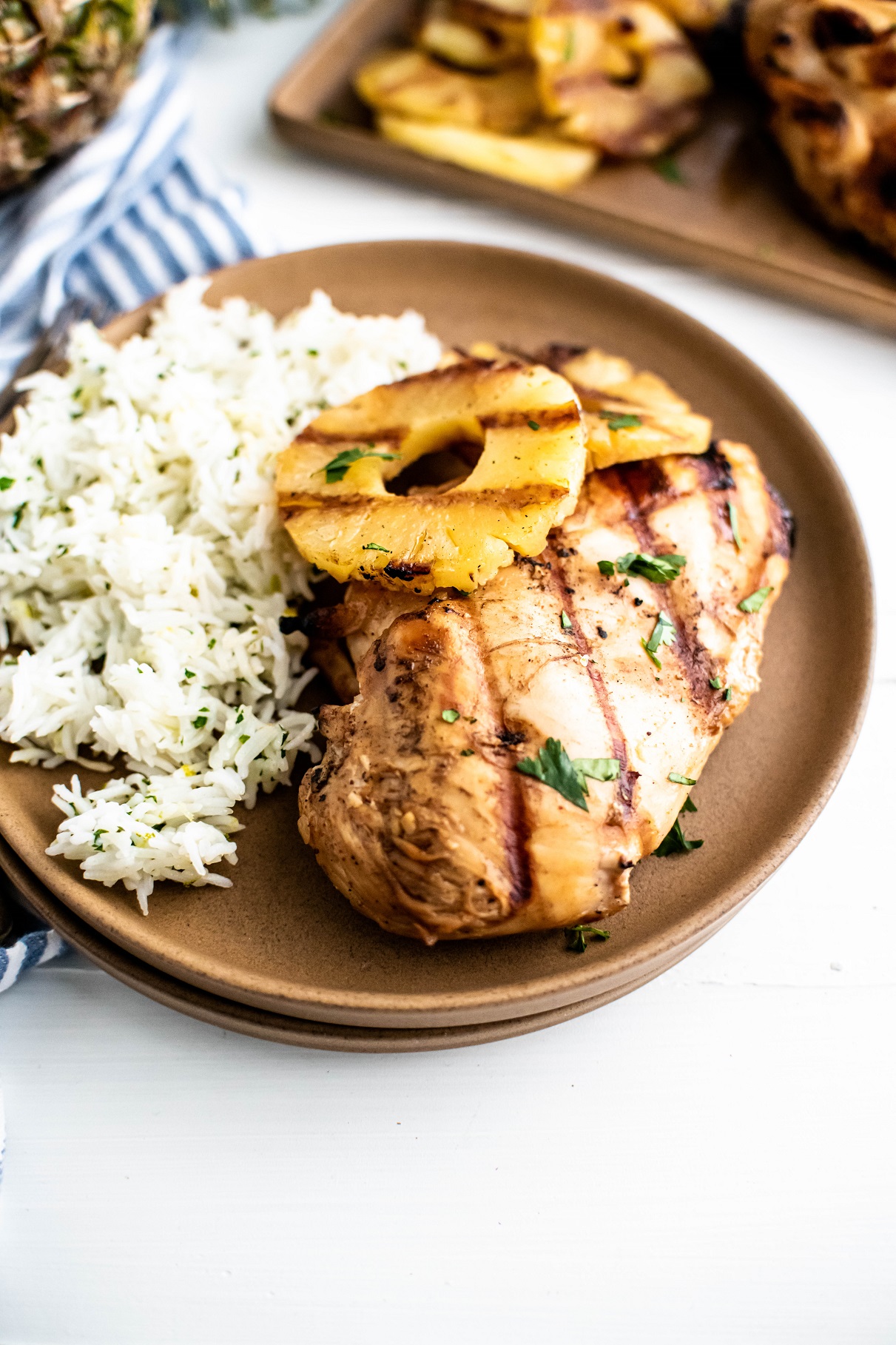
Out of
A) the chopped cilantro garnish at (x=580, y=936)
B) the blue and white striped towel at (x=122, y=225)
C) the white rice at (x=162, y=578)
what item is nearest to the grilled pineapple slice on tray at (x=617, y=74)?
the blue and white striped towel at (x=122, y=225)

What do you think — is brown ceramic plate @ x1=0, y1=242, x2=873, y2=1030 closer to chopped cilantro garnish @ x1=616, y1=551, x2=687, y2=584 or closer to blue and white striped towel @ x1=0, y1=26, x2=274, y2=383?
chopped cilantro garnish @ x1=616, y1=551, x2=687, y2=584

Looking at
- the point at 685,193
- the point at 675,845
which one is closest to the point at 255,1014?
the point at 675,845

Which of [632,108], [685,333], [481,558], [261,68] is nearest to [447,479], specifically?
[481,558]

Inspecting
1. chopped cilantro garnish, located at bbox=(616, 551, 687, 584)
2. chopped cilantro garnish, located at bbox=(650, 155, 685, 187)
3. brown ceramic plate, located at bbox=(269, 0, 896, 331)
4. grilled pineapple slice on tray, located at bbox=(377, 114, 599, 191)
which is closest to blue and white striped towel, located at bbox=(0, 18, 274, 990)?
brown ceramic plate, located at bbox=(269, 0, 896, 331)

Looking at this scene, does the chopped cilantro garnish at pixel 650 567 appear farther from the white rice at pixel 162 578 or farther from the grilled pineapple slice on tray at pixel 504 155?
the grilled pineapple slice on tray at pixel 504 155

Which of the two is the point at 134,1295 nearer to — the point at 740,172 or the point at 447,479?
the point at 447,479

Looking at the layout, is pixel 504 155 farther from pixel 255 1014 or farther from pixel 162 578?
pixel 255 1014
